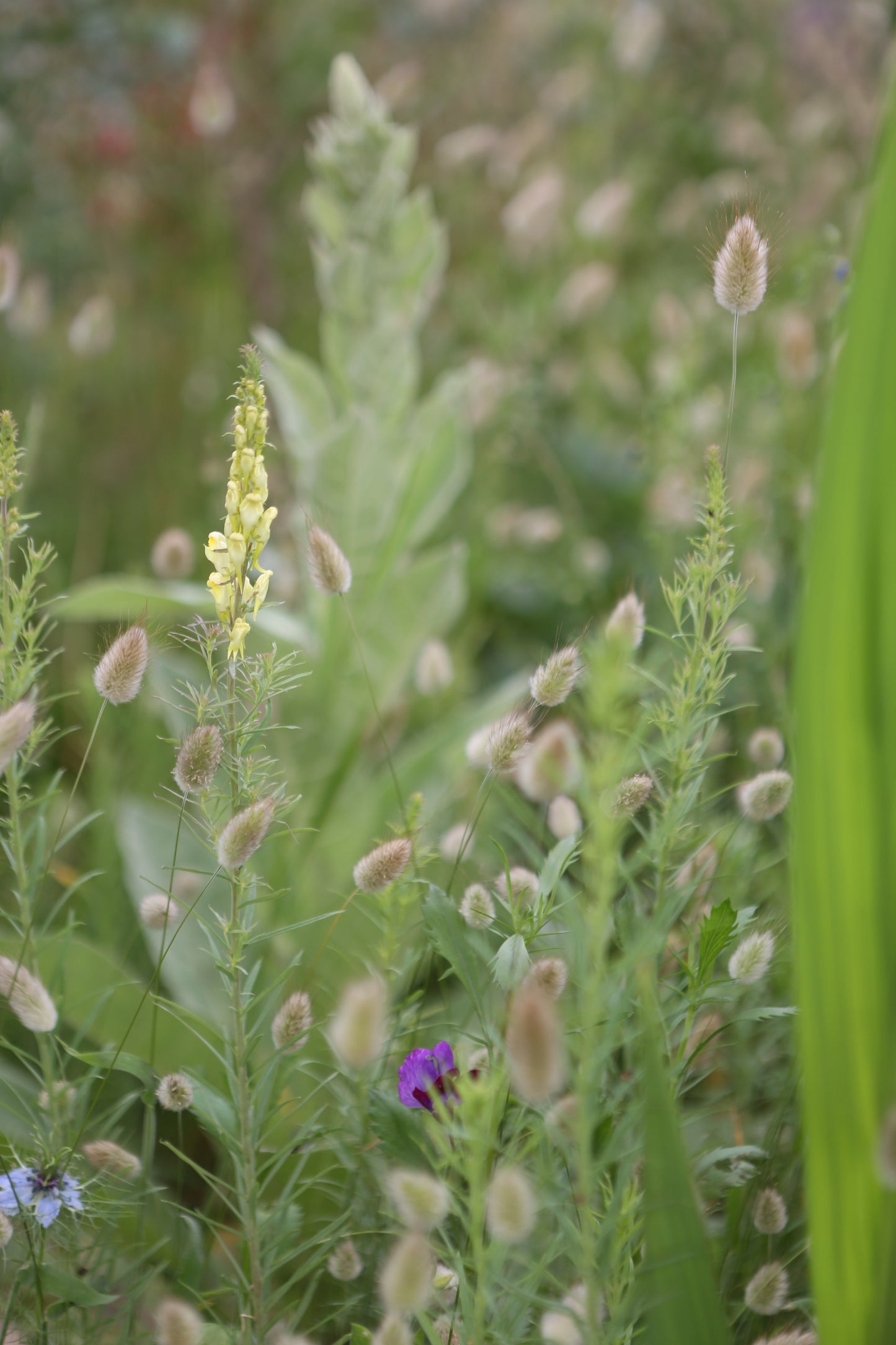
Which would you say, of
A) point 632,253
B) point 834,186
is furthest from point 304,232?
point 834,186

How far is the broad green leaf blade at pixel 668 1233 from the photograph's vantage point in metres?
0.39

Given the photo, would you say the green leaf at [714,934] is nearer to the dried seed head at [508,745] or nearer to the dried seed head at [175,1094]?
the dried seed head at [508,745]

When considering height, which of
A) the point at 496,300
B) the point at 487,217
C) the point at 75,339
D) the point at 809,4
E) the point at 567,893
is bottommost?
the point at 567,893

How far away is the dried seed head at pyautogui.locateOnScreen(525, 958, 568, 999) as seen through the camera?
1.56 ft

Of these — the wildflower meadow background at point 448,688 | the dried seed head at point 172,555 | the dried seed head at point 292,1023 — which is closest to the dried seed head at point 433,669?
the wildflower meadow background at point 448,688

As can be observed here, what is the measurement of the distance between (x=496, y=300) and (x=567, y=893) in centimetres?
191

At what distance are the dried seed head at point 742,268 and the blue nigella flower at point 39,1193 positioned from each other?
542mm

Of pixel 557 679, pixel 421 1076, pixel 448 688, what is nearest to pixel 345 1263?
pixel 421 1076

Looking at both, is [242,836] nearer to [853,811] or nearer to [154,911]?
[154,911]

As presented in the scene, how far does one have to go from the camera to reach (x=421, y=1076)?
53 cm

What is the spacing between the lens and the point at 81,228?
222cm

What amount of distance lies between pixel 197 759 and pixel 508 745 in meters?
0.15

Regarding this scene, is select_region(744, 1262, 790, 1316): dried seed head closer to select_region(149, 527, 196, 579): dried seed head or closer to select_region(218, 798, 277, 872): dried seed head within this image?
select_region(218, 798, 277, 872): dried seed head

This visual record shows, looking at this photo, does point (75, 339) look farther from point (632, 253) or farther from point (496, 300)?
point (632, 253)
